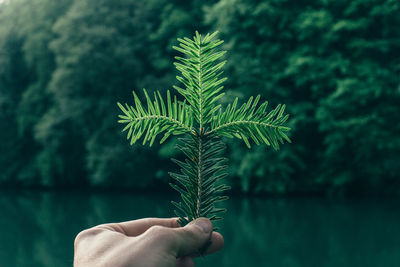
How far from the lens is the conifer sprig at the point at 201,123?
1256 mm

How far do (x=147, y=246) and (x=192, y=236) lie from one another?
0.13m

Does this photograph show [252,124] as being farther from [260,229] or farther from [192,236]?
[260,229]

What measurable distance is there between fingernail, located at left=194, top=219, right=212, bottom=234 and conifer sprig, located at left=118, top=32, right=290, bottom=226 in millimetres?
49

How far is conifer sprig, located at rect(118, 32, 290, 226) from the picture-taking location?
1.26 m

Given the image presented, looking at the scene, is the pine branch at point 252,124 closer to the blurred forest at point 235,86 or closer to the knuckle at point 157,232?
the knuckle at point 157,232

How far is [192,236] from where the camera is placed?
49.6 inches

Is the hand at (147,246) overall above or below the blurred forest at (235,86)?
below

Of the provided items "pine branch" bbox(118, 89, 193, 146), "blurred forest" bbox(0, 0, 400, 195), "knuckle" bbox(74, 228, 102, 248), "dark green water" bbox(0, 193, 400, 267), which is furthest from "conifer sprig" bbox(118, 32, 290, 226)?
"blurred forest" bbox(0, 0, 400, 195)

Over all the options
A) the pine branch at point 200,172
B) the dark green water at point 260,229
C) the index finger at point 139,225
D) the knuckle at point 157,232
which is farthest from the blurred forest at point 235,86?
the knuckle at point 157,232

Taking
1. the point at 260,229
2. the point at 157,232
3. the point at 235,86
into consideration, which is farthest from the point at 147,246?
the point at 235,86

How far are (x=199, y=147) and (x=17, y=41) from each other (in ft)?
87.4

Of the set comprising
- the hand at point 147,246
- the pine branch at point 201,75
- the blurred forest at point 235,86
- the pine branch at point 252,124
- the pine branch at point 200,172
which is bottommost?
the hand at point 147,246

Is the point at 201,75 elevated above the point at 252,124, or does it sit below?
above

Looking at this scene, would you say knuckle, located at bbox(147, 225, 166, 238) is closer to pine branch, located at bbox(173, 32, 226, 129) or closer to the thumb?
the thumb
